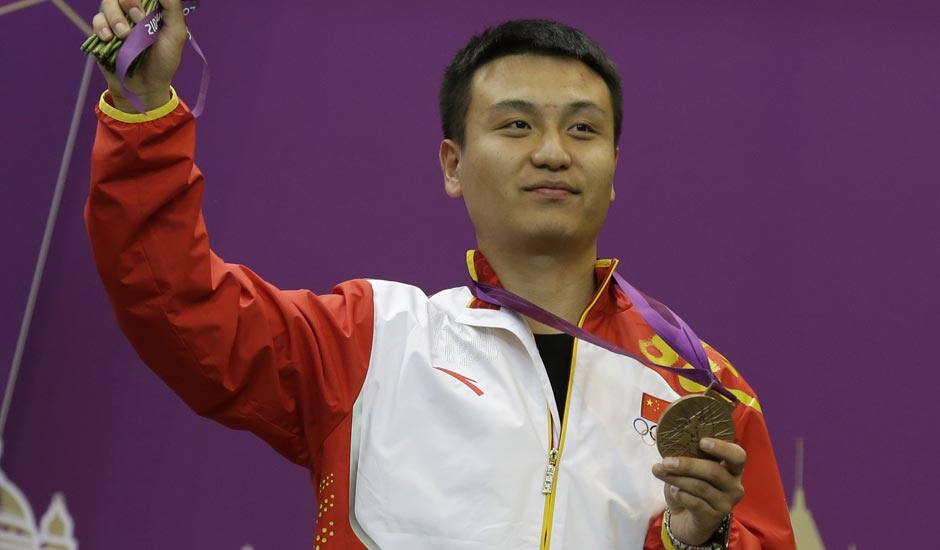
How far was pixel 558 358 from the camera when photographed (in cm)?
149

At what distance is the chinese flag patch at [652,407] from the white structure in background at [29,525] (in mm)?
1100

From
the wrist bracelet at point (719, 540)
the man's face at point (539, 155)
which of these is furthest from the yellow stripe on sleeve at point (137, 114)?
the wrist bracelet at point (719, 540)

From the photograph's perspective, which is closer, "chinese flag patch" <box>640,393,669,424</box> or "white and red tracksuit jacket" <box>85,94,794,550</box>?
"white and red tracksuit jacket" <box>85,94,794,550</box>

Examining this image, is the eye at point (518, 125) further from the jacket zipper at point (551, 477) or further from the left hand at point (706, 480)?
the left hand at point (706, 480)

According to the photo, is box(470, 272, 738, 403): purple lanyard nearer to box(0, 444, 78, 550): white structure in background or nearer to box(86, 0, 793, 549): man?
box(86, 0, 793, 549): man

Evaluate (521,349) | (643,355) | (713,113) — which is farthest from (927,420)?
(521,349)

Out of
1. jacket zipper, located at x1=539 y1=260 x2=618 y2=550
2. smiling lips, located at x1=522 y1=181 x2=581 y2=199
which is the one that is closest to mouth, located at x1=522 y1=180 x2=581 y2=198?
smiling lips, located at x1=522 y1=181 x2=581 y2=199

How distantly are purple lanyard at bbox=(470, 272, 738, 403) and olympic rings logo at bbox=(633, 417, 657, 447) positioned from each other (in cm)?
7

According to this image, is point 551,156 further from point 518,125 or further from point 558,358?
point 558,358

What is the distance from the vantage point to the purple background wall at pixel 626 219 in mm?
2107

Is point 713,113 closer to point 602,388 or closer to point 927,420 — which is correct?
point 927,420

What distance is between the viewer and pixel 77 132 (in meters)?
2.19

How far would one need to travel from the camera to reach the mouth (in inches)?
59.1

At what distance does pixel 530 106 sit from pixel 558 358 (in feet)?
1.07
